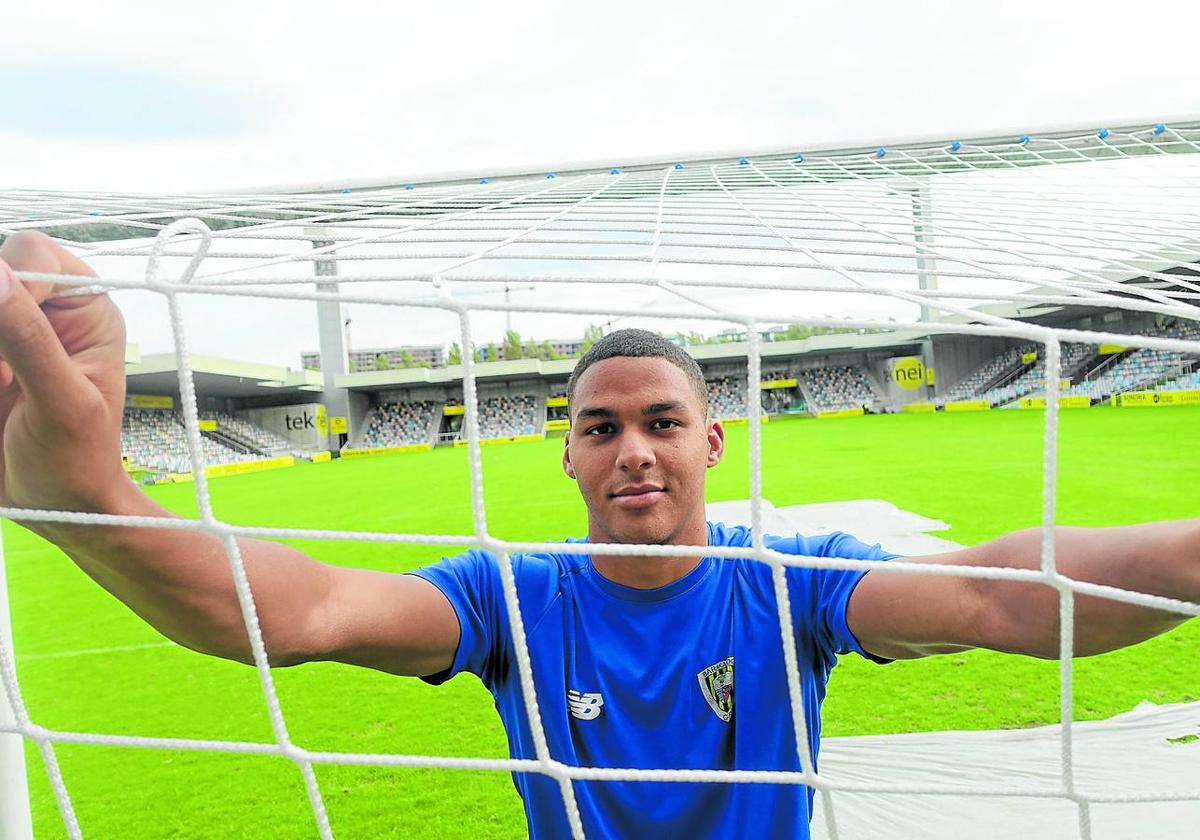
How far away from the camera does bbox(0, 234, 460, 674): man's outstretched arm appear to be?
2.48 feet

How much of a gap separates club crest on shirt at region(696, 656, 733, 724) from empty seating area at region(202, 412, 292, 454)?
2715 cm

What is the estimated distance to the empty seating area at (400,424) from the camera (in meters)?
31.9

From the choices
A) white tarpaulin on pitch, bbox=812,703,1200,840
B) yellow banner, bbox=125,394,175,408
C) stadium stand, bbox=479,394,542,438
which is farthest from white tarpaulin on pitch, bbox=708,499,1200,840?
stadium stand, bbox=479,394,542,438

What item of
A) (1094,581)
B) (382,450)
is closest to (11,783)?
(1094,581)

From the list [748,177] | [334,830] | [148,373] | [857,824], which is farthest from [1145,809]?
[148,373]

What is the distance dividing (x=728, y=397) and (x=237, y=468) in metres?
20.0

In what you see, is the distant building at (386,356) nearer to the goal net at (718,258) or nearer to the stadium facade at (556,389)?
the stadium facade at (556,389)

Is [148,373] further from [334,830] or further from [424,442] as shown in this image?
[334,830]

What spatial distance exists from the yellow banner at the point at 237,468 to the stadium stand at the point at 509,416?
32.4 ft

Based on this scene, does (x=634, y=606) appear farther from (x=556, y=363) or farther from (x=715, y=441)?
(x=556, y=363)

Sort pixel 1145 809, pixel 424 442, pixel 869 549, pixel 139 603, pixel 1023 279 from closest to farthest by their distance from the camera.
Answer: pixel 139 603
pixel 869 549
pixel 1023 279
pixel 1145 809
pixel 424 442

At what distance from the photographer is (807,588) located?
1.21m

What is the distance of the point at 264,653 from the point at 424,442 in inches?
1234

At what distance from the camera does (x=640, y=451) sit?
114 centimetres
